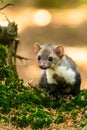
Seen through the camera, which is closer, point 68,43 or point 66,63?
point 66,63

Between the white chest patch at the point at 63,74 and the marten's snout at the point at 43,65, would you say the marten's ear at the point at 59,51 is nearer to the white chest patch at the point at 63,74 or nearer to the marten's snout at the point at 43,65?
the white chest patch at the point at 63,74

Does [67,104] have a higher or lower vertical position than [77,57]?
higher

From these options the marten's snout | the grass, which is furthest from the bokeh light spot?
the grass

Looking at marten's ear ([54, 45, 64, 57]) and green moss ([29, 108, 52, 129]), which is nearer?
green moss ([29, 108, 52, 129])

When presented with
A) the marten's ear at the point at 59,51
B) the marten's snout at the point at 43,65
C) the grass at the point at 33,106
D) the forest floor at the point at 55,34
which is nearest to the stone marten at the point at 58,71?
the marten's ear at the point at 59,51

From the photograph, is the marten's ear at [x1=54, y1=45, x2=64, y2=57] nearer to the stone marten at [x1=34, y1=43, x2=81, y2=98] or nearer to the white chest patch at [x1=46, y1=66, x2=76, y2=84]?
the stone marten at [x1=34, y1=43, x2=81, y2=98]

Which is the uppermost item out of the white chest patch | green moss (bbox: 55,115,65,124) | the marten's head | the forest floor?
the marten's head

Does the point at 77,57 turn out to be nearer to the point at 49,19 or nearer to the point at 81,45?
the point at 81,45

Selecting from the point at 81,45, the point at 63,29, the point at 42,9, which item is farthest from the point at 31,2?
the point at 81,45
